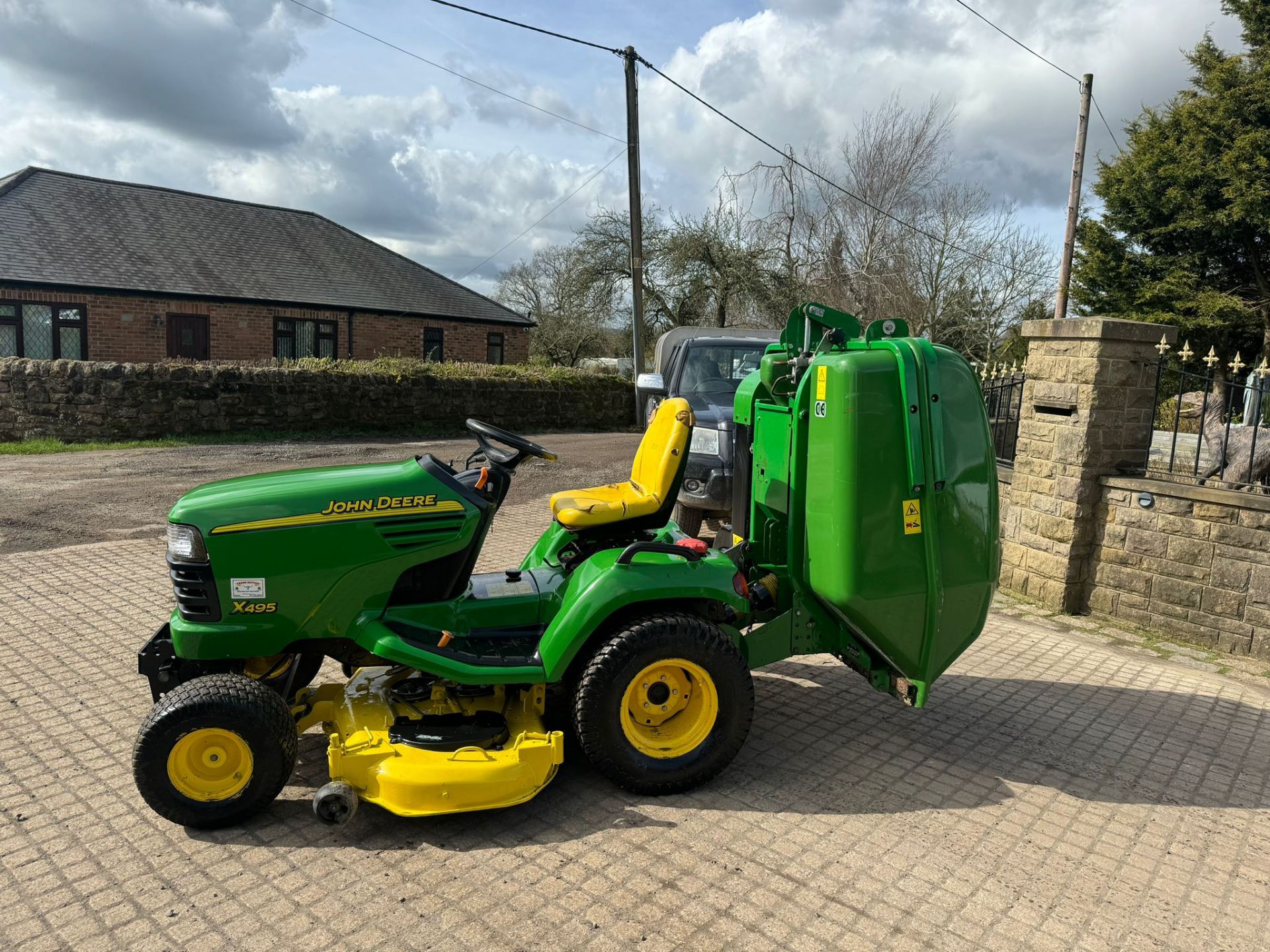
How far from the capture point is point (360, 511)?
11.4ft

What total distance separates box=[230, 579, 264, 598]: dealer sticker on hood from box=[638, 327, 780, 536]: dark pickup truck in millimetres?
4040

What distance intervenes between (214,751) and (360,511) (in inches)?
40.1

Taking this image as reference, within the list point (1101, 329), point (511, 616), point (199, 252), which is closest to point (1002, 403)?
point (1101, 329)

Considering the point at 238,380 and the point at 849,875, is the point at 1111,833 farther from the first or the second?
the point at 238,380

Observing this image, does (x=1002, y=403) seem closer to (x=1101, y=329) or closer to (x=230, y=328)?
(x=1101, y=329)

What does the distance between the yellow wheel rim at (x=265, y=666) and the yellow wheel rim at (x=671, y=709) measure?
4.58 ft

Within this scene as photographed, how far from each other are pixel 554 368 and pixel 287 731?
17.3 m

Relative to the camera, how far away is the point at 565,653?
Answer: 3.52 m

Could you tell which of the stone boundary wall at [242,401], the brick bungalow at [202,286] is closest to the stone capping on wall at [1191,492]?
the stone boundary wall at [242,401]

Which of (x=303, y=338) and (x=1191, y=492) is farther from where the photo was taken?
(x=303, y=338)

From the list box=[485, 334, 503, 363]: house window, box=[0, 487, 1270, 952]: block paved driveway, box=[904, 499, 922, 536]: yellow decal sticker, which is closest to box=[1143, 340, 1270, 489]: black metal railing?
box=[0, 487, 1270, 952]: block paved driveway

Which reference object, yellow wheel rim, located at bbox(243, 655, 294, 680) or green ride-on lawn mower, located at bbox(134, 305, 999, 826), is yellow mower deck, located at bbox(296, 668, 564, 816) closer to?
green ride-on lawn mower, located at bbox(134, 305, 999, 826)

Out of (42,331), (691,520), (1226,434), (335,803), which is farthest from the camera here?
(42,331)

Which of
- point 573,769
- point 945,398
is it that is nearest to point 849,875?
point 573,769
